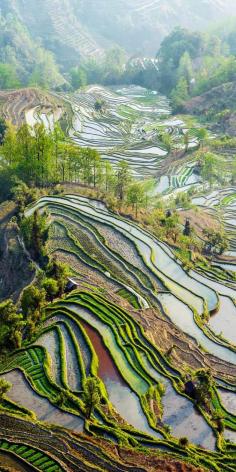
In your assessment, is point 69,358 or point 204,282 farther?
point 204,282

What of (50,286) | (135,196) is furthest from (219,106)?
(50,286)

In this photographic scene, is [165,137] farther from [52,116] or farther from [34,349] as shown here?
[34,349]

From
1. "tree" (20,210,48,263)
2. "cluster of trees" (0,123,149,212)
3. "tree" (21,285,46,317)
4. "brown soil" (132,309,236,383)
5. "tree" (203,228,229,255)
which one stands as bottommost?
"brown soil" (132,309,236,383)

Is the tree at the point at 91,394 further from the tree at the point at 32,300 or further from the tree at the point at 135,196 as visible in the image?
the tree at the point at 135,196

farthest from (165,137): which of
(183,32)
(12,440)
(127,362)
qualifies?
(183,32)

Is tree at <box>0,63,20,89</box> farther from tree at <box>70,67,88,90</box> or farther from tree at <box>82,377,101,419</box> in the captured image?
tree at <box>82,377,101,419</box>

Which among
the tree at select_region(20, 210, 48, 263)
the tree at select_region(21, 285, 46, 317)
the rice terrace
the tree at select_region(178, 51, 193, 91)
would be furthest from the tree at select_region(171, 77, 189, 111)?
the tree at select_region(21, 285, 46, 317)

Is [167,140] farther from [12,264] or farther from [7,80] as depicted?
[7,80]

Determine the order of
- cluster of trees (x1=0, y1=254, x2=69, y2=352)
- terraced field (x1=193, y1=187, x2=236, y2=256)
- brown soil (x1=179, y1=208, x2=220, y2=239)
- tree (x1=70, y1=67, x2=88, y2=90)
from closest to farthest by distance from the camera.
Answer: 1. cluster of trees (x1=0, y1=254, x2=69, y2=352)
2. brown soil (x1=179, y1=208, x2=220, y2=239)
3. terraced field (x1=193, y1=187, x2=236, y2=256)
4. tree (x1=70, y1=67, x2=88, y2=90)
